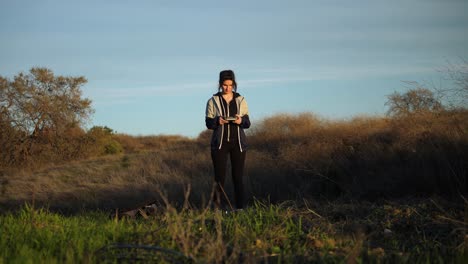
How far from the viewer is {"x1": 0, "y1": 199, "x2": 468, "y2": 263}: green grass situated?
Result: 3.49 metres

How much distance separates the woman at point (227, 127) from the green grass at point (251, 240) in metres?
1.77

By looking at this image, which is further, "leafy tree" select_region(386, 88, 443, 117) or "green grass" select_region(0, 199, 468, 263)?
"leafy tree" select_region(386, 88, 443, 117)

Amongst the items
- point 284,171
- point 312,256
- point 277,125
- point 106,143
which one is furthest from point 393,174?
point 106,143

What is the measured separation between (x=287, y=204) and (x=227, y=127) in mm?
1966

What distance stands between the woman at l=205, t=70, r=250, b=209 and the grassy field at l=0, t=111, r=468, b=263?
707 millimetres

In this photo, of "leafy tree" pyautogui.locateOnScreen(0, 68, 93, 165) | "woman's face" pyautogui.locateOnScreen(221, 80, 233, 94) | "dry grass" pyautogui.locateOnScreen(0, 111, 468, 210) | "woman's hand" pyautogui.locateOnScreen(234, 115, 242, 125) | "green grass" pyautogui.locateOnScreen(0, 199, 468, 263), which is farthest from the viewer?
"leafy tree" pyautogui.locateOnScreen(0, 68, 93, 165)

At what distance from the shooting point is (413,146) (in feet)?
33.1

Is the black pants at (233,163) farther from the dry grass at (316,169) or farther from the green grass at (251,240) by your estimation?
the green grass at (251,240)

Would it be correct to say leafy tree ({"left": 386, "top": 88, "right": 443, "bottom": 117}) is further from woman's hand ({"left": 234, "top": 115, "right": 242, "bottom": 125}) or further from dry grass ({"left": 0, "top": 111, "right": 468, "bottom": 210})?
woman's hand ({"left": 234, "top": 115, "right": 242, "bottom": 125})

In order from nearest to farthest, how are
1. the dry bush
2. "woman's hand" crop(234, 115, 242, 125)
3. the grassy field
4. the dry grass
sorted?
the grassy field, "woman's hand" crop(234, 115, 242, 125), the dry bush, the dry grass

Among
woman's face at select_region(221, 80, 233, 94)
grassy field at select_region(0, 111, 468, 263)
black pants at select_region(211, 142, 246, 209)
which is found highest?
woman's face at select_region(221, 80, 233, 94)

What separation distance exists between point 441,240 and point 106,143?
27.0 metres

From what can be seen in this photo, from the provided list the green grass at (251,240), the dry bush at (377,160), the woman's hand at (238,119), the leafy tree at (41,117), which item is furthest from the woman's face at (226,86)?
the leafy tree at (41,117)

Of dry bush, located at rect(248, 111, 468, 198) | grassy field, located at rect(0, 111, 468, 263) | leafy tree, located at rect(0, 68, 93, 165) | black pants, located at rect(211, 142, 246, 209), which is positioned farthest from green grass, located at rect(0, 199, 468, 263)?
leafy tree, located at rect(0, 68, 93, 165)
